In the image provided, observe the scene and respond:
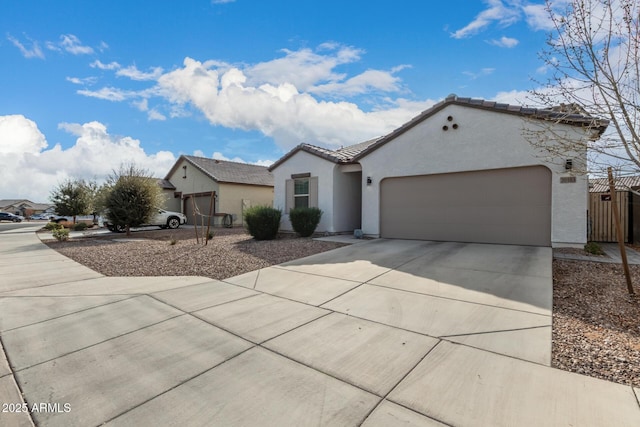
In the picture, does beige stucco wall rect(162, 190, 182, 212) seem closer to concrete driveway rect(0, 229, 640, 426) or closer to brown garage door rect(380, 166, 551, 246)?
brown garage door rect(380, 166, 551, 246)

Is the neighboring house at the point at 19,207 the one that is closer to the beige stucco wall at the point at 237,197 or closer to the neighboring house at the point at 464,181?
the beige stucco wall at the point at 237,197

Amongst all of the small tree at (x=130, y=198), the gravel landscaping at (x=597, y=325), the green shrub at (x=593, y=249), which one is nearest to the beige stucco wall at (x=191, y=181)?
the small tree at (x=130, y=198)

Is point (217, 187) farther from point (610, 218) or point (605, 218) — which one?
point (610, 218)

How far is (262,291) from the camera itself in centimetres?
572

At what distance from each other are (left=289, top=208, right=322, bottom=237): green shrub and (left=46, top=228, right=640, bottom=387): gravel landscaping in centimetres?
158

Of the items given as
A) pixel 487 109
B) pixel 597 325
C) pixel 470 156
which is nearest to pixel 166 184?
pixel 470 156

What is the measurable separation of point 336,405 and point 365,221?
32.8 feet

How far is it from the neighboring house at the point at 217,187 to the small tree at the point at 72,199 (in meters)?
5.93

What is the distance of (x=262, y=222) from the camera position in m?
12.3

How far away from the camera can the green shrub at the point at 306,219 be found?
41.7ft

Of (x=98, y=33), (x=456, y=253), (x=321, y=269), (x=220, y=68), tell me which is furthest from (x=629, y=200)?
(x=98, y=33)

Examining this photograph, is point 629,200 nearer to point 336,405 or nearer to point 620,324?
point 620,324

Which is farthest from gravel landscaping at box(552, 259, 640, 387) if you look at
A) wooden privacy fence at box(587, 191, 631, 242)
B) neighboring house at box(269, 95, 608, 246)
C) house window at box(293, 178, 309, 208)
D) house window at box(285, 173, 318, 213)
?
house window at box(293, 178, 309, 208)

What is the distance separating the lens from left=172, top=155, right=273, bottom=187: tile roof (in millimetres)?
22203
